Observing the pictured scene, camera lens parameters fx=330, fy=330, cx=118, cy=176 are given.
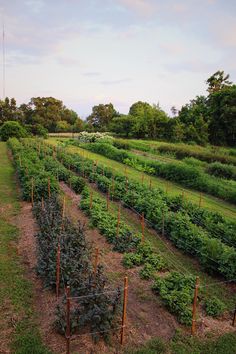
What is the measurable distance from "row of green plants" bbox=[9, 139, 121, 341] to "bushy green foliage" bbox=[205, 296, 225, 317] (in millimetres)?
2157

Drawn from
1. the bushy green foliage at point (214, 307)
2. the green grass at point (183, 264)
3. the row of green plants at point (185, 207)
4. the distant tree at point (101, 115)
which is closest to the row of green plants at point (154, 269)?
the bushy green foliage at point (214, 307)

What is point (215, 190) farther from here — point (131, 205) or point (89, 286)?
point (89, 286)

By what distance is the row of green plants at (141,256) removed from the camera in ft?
23.3

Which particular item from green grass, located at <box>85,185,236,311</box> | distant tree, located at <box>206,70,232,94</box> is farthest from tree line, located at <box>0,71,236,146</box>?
green grass, located at <box>85,185,236,311</box>

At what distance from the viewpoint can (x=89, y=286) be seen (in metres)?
6.56

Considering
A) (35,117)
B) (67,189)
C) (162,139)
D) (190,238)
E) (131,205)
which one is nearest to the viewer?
(190,238)

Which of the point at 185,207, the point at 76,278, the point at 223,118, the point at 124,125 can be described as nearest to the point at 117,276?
the point at 76,278

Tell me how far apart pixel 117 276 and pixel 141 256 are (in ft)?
3.68

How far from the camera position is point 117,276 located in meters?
8.61

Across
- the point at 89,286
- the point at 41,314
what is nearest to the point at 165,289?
the point at 89,286

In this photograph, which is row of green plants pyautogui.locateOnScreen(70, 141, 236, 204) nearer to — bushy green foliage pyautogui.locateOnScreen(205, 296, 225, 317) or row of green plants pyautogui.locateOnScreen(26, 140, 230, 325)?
row of green plants pyautogui.locateOnScreen(26, 140, 230, 325)

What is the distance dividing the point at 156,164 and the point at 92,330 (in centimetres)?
2132

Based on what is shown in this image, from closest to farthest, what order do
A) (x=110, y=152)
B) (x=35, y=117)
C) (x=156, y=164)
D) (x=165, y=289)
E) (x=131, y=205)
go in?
(x=165, y=289) → (x=131, y=205) → (x=156, y=164) → (x=110, y=152) → (x=35, y=117)

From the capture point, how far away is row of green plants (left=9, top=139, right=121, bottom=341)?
611cm
